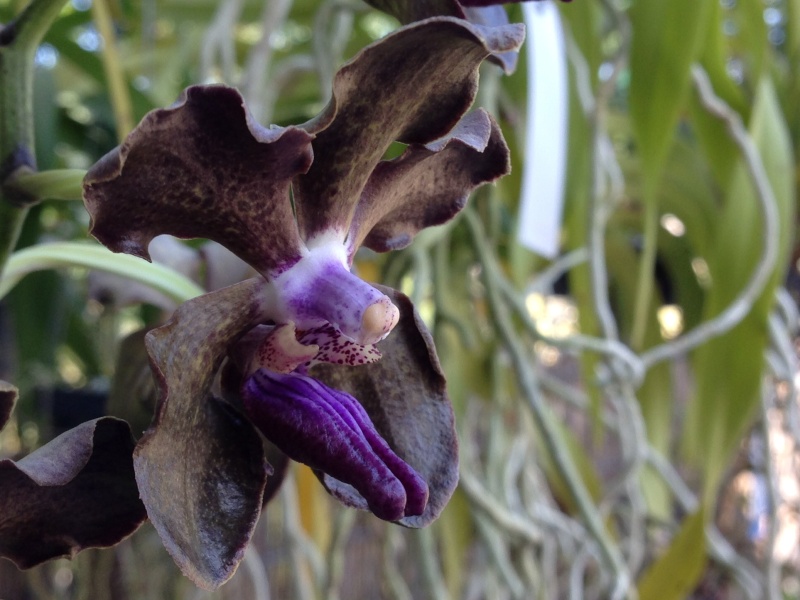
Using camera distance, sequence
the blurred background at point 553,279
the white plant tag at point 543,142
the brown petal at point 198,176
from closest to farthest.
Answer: the brown petal at point 198,176 < the white plant tag at point 543,142 < the blurred background at point 553,279

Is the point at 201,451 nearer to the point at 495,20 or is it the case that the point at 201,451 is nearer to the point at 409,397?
the point at 409,397

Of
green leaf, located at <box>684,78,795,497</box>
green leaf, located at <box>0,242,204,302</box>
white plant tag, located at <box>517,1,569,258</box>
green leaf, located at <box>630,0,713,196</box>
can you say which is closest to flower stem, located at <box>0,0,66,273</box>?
green leaf, located at <box>0,242,204,302</box>

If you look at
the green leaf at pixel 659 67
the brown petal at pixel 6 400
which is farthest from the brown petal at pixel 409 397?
the green leaf at pixel 659 67

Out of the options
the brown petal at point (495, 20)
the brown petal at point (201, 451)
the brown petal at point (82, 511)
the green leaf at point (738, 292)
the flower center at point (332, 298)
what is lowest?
the green leaf at point (738, 292)

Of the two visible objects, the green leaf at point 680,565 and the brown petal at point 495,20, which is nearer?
the brown petal at point 495,20

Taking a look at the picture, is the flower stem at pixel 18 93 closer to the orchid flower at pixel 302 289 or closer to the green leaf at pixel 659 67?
the orchid flower at pixel 302 289

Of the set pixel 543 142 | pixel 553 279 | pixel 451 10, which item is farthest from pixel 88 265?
pixel 553 279

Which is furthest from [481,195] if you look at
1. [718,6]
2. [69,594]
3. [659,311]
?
[69,594]

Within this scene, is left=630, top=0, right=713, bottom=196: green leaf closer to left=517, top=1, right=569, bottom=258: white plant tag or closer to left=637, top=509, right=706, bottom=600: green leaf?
left=517, top=1, right=569, bottom=258: white plant tag
